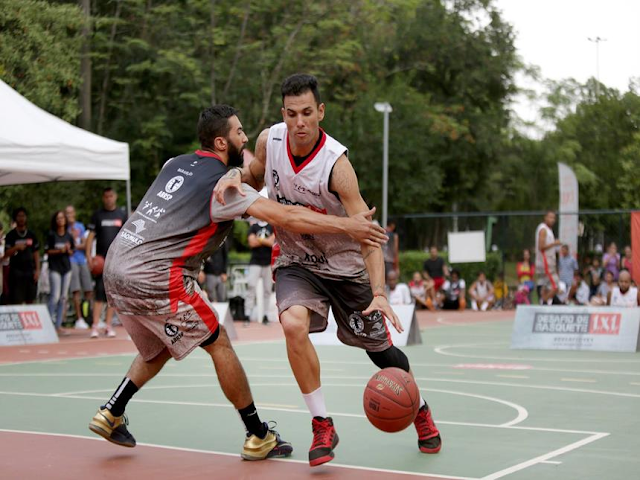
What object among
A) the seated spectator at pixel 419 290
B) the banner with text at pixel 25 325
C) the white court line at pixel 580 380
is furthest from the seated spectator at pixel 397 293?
the white court line at pixel 580 380

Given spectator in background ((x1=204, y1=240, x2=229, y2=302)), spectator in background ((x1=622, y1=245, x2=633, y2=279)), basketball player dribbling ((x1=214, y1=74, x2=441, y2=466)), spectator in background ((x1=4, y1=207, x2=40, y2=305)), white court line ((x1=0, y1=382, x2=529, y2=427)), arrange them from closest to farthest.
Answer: basketball player dribbling ((x1=214, y1=74, x2=441, y2=466)), white court line ((x1=0, y1=382, x2=529, y2=427)), spectator in background ((x1=4, y1=207, x2=40, y2=305)), spectator in background ((x1=204, y1=240, x2=229, y2=302)), spectator in background ((x1=622, y1=245, x2=633, y2=279))

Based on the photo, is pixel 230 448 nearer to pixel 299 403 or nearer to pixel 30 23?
pixel 299 403

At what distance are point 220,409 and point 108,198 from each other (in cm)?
748

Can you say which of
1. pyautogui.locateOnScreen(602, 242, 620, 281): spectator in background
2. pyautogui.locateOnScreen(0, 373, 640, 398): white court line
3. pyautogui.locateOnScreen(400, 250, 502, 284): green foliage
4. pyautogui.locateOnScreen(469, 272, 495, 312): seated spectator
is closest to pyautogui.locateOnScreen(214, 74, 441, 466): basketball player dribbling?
pyautogui.locateOnScreen(0, 373, 640, 398): white court line

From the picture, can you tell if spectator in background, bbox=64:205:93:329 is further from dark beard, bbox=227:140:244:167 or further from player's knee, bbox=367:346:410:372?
player's knee, bbox=367:346:410:372

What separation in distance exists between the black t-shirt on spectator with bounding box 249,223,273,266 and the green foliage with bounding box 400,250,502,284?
12.1m

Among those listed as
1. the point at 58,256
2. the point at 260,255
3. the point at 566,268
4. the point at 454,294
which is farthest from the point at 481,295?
the point at 58,256

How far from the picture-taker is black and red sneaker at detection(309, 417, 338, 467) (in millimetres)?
5582

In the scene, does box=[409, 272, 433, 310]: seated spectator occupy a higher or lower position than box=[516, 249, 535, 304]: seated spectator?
lower

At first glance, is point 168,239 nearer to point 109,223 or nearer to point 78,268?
point 109,223

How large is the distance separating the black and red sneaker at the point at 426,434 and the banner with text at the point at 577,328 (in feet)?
26.6

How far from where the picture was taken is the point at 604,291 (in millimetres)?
22391

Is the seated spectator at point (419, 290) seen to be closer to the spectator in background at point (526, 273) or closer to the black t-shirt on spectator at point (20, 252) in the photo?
the spectator in background at point (526, 273)

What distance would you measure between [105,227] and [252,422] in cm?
934
